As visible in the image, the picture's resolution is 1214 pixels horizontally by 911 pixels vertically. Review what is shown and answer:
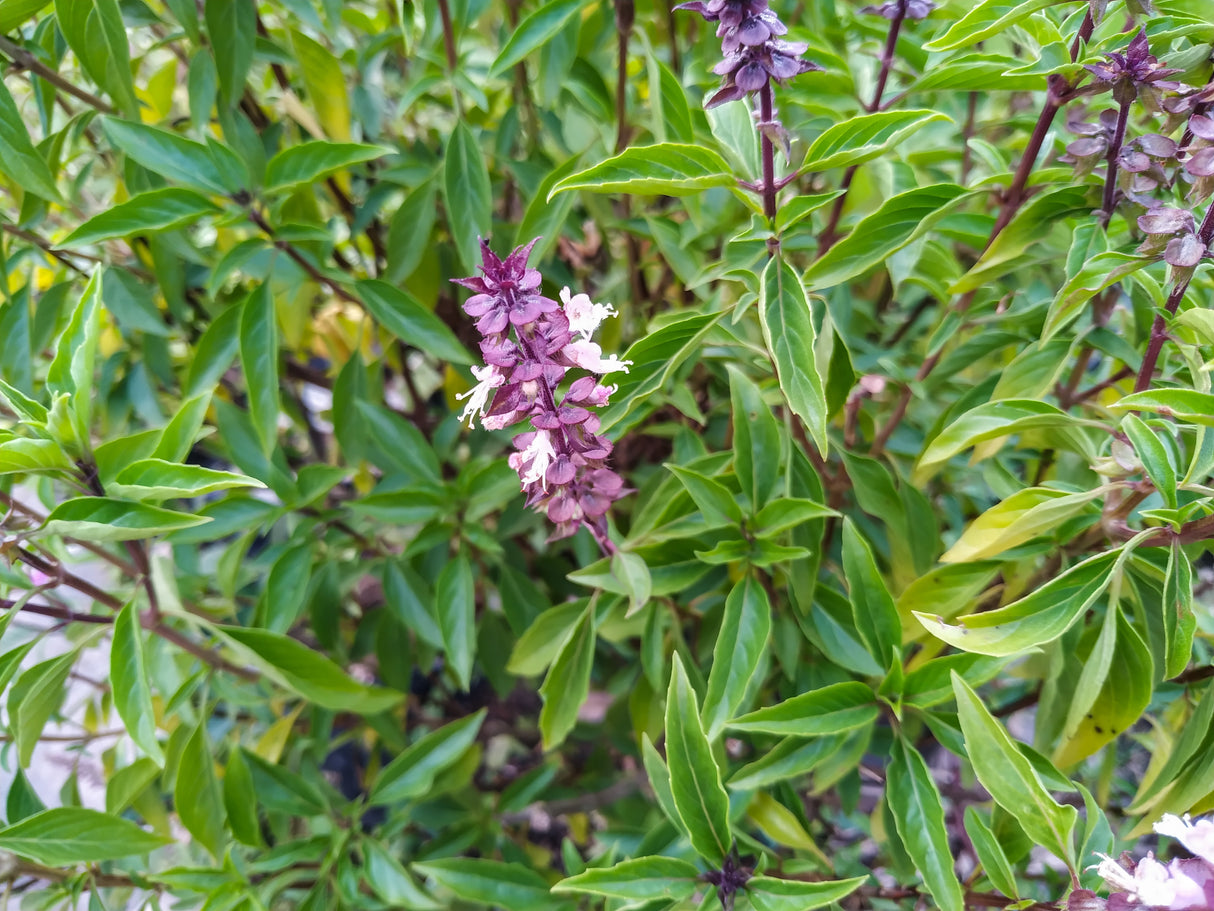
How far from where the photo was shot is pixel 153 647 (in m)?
0.93

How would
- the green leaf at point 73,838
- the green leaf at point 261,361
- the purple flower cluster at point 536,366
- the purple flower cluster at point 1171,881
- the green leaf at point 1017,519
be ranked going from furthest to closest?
1. the green leaf at point 261,361
2. the green leaf at point 73,838
3. the green leaf at point 1017,519
4. the purple flower cluster at point 536,366
5. the purple flower cluster at point 1171,881

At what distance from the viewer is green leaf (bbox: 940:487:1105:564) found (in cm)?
63

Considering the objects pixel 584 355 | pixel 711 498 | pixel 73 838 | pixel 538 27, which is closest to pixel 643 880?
pixel 711 498

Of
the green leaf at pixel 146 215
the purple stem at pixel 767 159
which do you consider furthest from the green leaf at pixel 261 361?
the purple stem at pixel 767 159

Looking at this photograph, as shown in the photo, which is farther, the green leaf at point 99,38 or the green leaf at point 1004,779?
the green leaf at point 99,38

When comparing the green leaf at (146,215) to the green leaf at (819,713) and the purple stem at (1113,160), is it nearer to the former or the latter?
the green leaf at (819,713)

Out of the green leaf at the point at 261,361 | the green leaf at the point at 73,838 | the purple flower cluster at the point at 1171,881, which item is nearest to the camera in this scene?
the purple flower cluster at the point at 1171,881

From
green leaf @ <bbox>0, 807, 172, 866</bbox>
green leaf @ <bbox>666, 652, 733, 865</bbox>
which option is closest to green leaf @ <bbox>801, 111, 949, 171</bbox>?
green leaf @ <bbox>666, 652, 733, 865</bbox>

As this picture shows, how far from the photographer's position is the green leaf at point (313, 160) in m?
0.76

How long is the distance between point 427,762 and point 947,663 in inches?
22.7

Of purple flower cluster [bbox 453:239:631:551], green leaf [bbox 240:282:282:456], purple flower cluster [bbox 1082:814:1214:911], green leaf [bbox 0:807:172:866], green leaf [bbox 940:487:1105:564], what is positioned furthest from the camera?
green leaf [bbox 240:282:282:456]

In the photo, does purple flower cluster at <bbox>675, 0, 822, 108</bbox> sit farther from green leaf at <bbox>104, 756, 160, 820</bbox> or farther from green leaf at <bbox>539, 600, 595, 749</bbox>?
green leaf at <bbox>104, 756, 160, 820</bbox>

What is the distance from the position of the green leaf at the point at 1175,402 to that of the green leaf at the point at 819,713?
299 mm

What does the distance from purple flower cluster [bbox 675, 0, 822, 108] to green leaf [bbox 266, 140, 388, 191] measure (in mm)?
338
